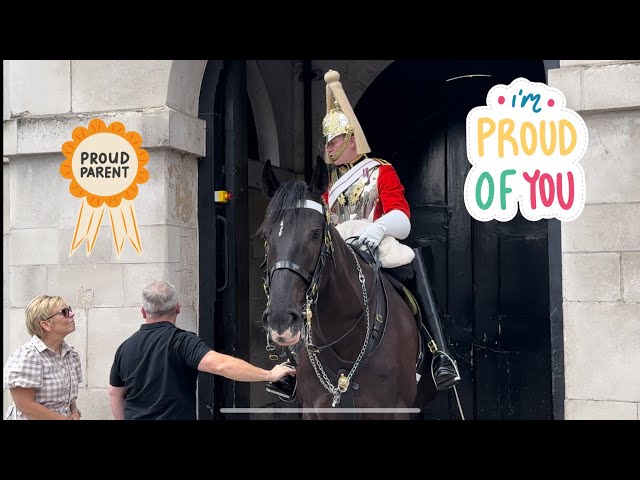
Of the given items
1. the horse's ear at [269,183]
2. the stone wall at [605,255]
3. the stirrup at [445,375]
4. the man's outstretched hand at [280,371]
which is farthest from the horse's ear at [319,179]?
the stone wall at [605,255]

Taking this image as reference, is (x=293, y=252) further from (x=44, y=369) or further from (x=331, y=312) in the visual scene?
(x=44, y=369)

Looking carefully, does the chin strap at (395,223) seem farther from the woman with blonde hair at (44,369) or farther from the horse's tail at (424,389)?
the woman with blonde hair at (44,369)

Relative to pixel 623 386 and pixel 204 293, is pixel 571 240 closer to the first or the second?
pixel 623 386

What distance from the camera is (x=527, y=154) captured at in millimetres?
5398

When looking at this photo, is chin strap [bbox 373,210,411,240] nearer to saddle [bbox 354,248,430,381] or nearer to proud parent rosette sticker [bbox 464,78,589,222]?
saddle [bbox 354,248,430,381]

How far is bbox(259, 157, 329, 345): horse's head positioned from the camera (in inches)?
168

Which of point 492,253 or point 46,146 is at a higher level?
point 46,146

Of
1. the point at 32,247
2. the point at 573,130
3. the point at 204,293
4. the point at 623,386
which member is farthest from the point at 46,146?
the point at 623,386

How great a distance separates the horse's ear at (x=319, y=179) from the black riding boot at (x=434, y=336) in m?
1.12

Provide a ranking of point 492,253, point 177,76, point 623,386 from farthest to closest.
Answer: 1. point 492,253
2. point 177,76
3. point 623,386

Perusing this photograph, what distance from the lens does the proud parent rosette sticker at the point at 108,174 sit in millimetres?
6176

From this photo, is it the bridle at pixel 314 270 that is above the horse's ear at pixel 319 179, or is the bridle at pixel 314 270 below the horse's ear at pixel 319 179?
below
